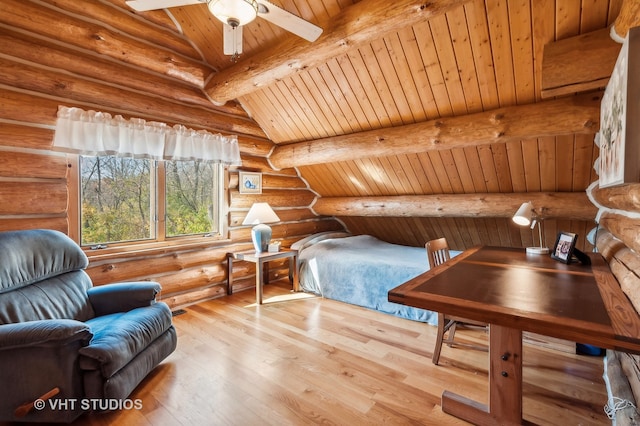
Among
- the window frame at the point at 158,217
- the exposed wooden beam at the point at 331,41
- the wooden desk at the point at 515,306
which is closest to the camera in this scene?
the wooden desk at the point at 515,306

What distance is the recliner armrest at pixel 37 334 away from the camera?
158 cm

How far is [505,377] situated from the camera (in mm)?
1596

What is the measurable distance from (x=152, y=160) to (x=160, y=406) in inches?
96.2

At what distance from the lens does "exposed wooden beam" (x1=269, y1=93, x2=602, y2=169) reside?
2.53 meters

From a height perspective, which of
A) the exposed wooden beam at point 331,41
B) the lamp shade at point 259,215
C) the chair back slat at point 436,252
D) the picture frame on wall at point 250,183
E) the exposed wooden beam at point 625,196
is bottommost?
the chair back slat at point 436,252

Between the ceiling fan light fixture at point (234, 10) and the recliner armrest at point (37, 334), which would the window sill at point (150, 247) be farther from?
the ceiling fan light fixture at point (234, 10)

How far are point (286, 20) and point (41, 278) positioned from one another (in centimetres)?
238

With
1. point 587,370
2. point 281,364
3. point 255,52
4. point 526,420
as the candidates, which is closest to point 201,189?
point 255,52

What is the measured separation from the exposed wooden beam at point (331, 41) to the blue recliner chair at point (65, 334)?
7.24ft

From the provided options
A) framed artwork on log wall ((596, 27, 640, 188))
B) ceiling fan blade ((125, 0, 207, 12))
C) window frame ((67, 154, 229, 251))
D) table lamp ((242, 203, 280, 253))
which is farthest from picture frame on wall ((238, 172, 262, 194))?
framed artwork on log wall ((596, 27, 640, 188))

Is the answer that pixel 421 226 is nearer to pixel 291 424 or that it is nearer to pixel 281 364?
pixel 281 364

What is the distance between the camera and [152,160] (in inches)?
132

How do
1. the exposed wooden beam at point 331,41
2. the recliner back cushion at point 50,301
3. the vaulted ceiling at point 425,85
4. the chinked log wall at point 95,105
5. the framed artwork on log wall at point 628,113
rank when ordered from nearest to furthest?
the framed artwork on log wall at point 628,113
the recliner back cushion at point 50,301
the exposed wooden beam at point 331,41
the vaulted ceiling at point 425,85
the chinked log wall at point 95,105

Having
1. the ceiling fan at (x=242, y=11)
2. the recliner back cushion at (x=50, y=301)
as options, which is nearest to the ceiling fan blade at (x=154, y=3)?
the ceiling fan at (x=242, y=11)
